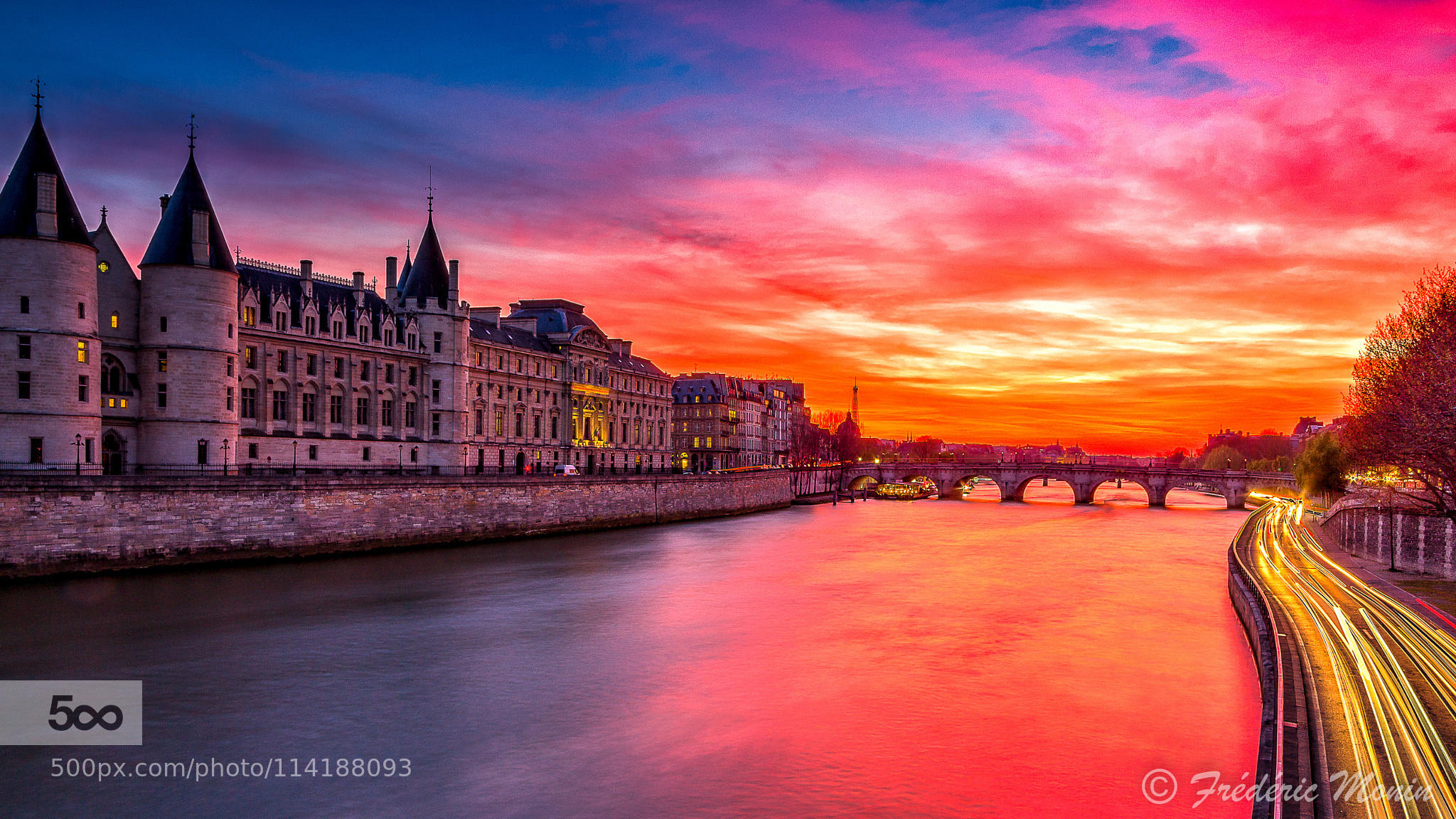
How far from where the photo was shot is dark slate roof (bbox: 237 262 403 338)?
55500 mm

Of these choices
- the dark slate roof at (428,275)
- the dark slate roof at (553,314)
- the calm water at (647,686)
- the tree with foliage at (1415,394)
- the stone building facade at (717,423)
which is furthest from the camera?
the stone building facade at (717,423)

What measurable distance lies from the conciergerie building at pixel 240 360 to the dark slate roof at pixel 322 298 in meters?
0.14

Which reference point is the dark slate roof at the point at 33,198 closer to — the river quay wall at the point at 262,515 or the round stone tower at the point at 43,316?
the round stone tower at the point at 43,316

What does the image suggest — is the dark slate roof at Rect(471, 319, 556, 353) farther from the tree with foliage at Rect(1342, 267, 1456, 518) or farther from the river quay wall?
the tree with foliage at Rect(1342, 267, 1456, 518)

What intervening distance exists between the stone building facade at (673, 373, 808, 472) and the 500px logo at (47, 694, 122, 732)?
10064 centimetres

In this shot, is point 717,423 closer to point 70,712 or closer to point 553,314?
point 553,314

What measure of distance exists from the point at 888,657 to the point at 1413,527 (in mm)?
24414

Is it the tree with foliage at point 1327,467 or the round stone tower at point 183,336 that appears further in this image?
the tree with foliage at point 1327,467

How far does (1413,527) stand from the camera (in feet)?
121

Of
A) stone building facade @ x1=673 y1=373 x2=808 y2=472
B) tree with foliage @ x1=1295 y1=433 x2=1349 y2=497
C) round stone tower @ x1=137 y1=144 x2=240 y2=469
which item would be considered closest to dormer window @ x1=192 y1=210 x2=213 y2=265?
round stone tower @ x1=137 y1=144 x2=240 y2=469

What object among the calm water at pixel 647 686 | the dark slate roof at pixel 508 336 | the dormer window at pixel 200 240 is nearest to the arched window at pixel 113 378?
the dormer window at pixel 200 240

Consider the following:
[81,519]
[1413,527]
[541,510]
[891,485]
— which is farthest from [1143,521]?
[81,519]

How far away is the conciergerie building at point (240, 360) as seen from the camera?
3931 centimetres

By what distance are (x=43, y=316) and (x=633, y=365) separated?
66.7 meters
